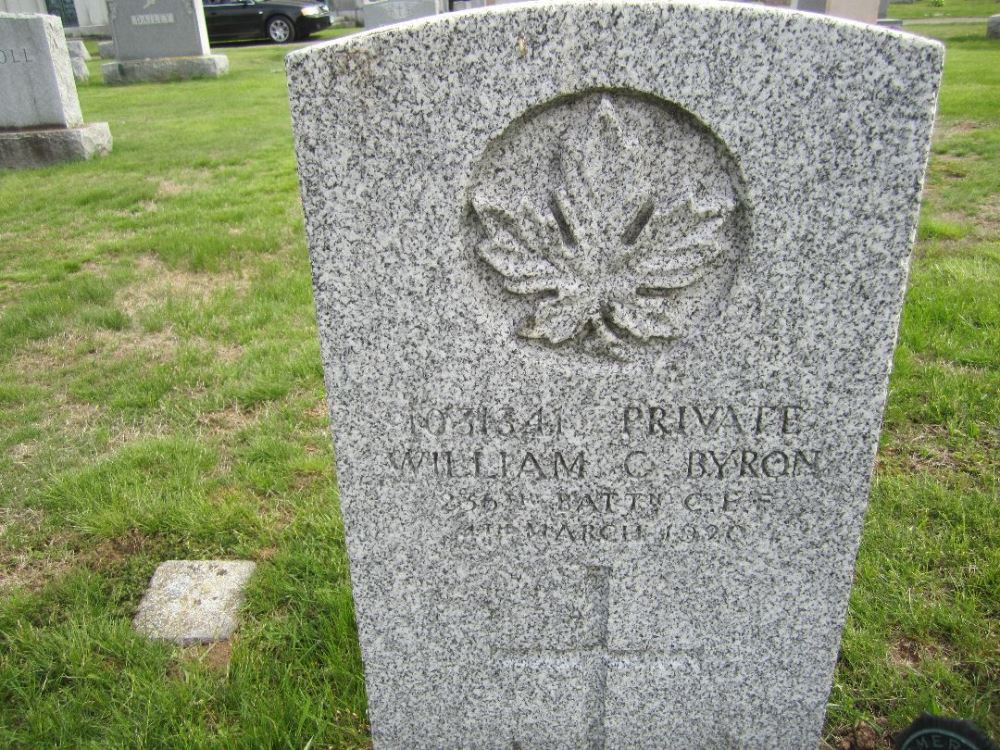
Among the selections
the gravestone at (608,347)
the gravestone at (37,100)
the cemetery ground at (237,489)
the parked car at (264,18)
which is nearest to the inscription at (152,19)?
the gravestone at (37,100)

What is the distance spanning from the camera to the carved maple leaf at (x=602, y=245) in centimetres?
147

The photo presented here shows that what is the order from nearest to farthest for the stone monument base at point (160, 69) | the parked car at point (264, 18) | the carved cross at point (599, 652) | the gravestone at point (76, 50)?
the carved cross at point (599, 652) < the stone monument base at point (160, 69) < the gravestone at point (76, 50) < the parked car at point (264, 18)

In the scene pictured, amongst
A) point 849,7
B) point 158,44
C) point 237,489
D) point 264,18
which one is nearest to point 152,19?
point 158,44

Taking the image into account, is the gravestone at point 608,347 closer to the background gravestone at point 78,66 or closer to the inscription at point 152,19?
the inscription at point 152,19

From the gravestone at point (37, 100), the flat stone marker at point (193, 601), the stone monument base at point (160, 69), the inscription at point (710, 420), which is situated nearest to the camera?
the inscription at point (710, 420)

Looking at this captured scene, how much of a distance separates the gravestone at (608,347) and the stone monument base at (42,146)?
771cm

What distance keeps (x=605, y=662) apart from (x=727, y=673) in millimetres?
292

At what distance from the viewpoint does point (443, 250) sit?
59.4 inches

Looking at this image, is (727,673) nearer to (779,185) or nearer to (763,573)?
(763,573)

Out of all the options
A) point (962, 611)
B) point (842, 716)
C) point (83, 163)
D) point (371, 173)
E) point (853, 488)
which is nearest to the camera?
point (371, 173)

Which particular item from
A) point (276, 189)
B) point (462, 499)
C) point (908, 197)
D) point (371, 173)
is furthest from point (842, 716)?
point (276, 189)

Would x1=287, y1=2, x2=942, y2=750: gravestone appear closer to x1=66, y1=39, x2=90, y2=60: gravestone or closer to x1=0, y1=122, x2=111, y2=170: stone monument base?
x1=0, y1=122, x2=111, y2=170: stone monument base

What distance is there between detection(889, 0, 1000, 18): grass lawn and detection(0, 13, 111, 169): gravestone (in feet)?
54.0

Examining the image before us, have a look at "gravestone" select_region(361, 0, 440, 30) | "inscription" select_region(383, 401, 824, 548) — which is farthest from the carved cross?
"gravestone" select_region(361, 0, 440, 30)
